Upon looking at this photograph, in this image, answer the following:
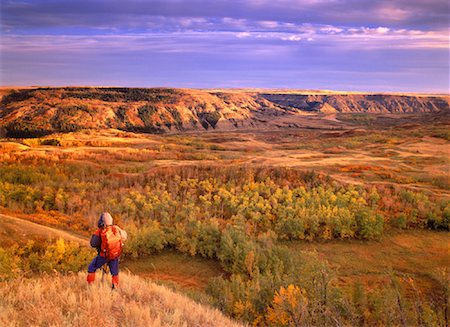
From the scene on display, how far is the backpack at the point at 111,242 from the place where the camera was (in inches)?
256

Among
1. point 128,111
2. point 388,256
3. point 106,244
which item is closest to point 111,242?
point 106,244

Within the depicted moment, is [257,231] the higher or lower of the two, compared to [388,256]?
higher

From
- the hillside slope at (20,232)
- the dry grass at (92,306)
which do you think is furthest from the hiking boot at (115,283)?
the hillside slope at (20,232)

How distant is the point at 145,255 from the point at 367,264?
9149 millimetres

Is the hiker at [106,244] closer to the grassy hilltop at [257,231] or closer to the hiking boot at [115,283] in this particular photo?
the hiking boot at [115,283]

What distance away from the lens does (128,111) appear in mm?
83875

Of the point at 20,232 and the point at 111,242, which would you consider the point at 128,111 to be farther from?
the point at 111,242

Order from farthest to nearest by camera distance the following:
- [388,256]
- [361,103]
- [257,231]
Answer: [361,103], [257,231], [388,256]

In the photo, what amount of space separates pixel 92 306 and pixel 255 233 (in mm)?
13438

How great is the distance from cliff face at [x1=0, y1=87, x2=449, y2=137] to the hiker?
63797mm

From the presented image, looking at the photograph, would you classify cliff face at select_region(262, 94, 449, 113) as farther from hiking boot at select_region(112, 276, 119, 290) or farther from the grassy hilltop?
hiking boot at select_region(112, 276, 119, 290)

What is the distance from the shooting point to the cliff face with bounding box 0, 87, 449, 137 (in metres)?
69.9

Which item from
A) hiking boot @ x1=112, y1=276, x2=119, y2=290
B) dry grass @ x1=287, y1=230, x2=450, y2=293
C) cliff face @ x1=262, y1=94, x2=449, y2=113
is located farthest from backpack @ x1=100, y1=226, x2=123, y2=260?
cliff face @ x1=262, y1=94, x2=449, y2=113

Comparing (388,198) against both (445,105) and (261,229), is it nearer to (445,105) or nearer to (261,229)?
(261,229)
